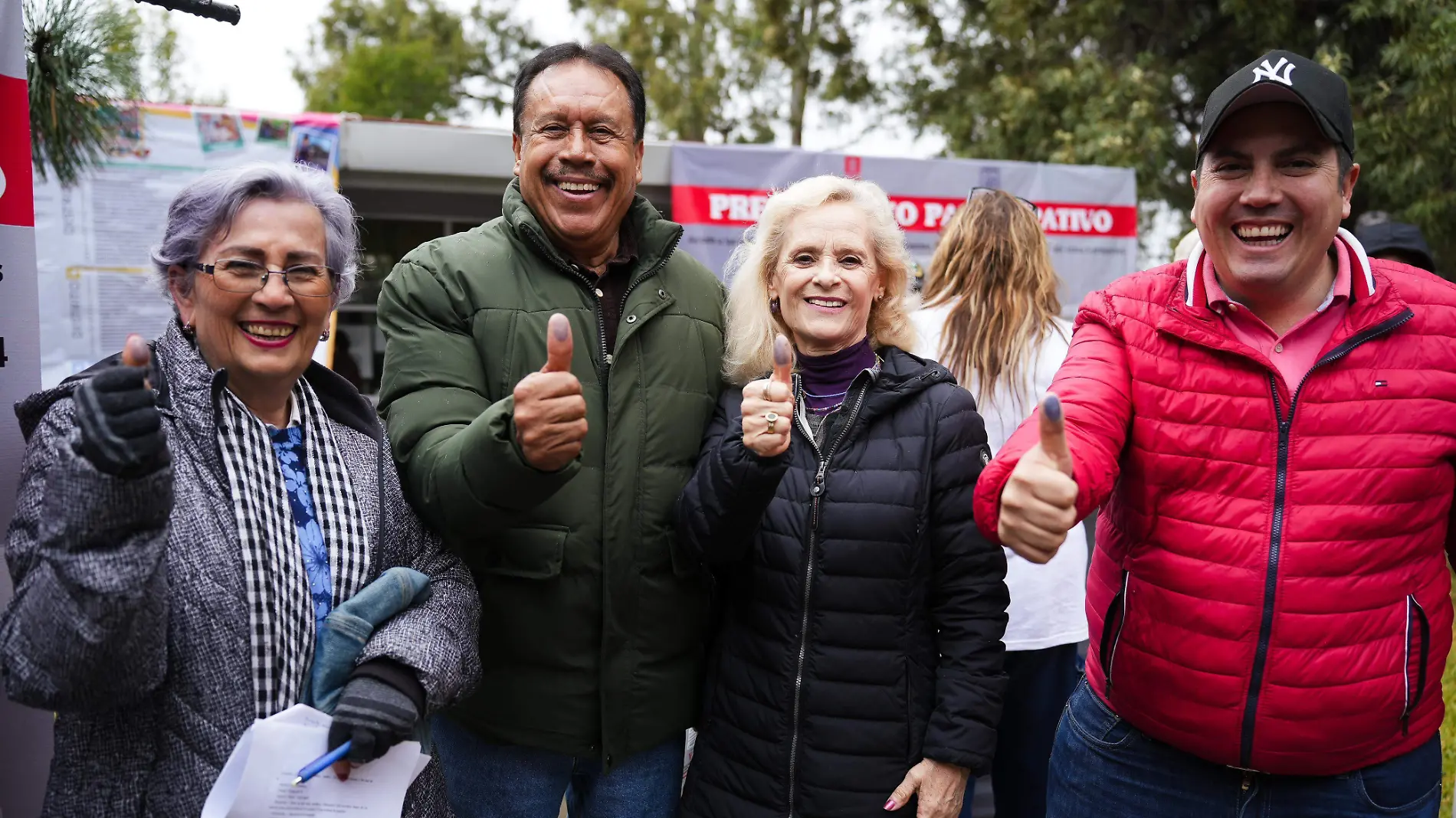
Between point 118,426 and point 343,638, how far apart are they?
52cm

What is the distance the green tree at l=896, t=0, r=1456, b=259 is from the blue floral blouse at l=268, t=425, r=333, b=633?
9.78m

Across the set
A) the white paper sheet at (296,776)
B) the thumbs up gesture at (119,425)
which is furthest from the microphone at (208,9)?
the white paper sheet at (296,776)

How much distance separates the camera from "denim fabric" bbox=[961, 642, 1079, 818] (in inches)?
129

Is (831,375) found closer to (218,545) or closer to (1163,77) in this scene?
(218,545)

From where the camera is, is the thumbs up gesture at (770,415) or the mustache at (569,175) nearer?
the thumbs up gesture at (770,415)

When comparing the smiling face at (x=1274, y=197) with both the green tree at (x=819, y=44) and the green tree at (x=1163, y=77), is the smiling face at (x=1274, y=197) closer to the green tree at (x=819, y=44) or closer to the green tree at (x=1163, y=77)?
the green tree at (x=1163, y=77)

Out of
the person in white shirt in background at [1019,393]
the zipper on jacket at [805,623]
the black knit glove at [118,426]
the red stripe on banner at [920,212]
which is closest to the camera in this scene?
the black knit glove at [118,426]

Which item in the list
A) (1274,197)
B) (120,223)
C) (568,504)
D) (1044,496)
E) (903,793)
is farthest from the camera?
(120,223)

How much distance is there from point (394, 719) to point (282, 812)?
22 cm

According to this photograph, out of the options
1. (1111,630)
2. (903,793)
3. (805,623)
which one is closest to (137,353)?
(805,623)

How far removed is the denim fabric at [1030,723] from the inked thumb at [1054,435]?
1798 millimetres

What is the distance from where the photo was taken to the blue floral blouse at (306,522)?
1.82m

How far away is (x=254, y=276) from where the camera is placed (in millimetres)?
1795

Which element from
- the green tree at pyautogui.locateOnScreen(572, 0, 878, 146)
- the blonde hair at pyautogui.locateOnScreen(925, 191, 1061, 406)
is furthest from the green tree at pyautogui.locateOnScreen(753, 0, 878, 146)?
the blonde hair at pyautogui.locateOnScreen(925, 191, 1061, 406)
